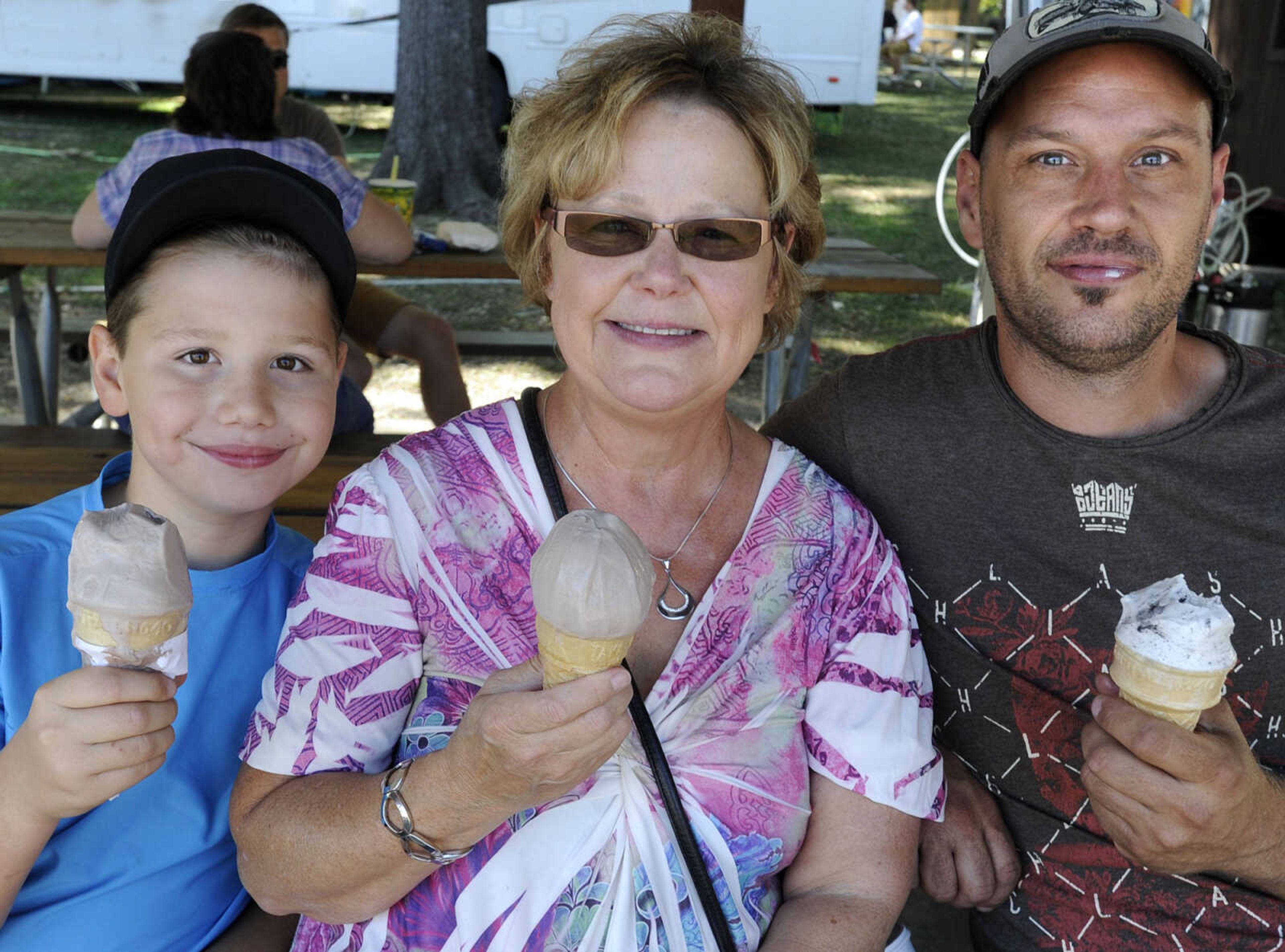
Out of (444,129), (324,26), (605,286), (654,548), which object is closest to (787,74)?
(605,286)

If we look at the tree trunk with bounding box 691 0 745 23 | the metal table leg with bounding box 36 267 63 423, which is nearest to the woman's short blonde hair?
the tree trunk with bounding box 691 0 745 23

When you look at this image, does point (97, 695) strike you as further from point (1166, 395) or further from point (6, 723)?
point (1166, 395)

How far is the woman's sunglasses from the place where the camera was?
1878mm

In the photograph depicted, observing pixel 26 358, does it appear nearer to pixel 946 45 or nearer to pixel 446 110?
pixel 446 110

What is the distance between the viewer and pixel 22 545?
1.81 metres

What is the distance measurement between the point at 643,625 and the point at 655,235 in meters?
0.62

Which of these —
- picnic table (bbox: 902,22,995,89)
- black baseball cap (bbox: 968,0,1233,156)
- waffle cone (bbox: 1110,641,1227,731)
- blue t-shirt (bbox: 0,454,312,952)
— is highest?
picnic table (bbox: 902,22,995,89)

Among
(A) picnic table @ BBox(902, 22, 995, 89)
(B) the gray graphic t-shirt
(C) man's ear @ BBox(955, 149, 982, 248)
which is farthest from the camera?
(A) picnic table @ BBox(902, 22, 995, 89)

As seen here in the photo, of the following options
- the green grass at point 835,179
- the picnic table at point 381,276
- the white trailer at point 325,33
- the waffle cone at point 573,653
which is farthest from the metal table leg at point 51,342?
the white trailer at point 325,33

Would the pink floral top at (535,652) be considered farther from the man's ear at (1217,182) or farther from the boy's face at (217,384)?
the man's ear at (1217,182)

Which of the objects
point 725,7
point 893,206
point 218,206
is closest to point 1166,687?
point 218,206

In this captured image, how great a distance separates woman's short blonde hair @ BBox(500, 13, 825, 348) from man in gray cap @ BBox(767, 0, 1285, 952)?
445 millimetres

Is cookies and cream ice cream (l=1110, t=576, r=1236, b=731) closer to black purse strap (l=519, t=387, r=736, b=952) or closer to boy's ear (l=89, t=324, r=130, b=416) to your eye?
black purse strap (l=519, t=387, r=736, b=952)

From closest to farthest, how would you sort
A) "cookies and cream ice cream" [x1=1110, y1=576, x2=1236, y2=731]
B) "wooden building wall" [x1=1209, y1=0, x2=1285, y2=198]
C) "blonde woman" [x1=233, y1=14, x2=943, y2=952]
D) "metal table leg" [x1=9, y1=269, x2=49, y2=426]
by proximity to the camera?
"cookies and cream ice cream" [x1=1110, y1=576, x2=1236, y2=731]
"blonde woman" [x1=233, y1=14, x2=943, y2=952]
"metal table leg" [x1=9, y1=269, x2=49, y2=426]
"wooden building wall" [x1=1209, y1=0, x2=1285, y2=198]
